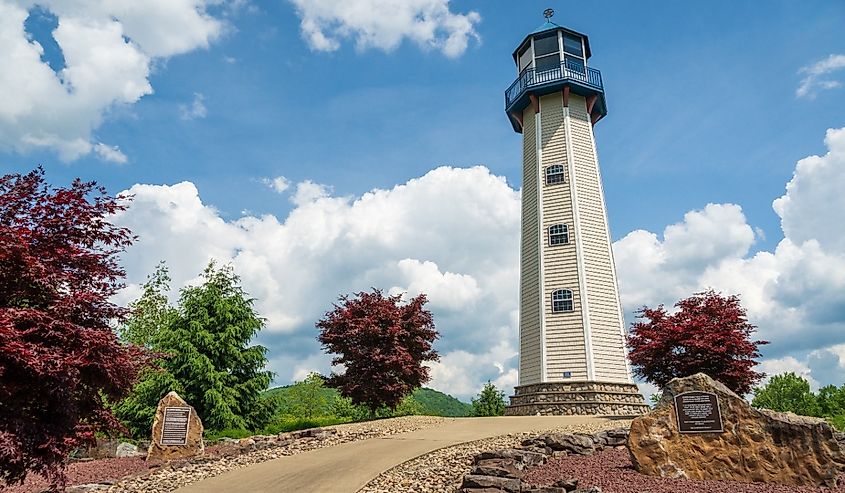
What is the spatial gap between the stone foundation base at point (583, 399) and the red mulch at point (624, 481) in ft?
38.3

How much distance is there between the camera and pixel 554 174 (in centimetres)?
2681

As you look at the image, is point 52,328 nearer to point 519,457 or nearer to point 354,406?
point 519,457

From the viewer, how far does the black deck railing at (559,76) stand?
2827cm

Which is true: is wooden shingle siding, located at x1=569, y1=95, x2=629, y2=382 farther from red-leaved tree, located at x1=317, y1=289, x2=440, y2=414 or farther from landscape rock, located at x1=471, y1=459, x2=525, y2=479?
landscape rock, located at x1=471, y1=459, x2=525, y2=479

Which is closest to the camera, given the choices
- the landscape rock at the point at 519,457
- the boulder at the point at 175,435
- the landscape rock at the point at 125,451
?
the landscape rock at the point at 519,457

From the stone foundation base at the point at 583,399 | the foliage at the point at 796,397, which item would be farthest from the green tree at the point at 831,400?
the stone foundation base at the point at 583,399

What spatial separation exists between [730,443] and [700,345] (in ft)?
31.4

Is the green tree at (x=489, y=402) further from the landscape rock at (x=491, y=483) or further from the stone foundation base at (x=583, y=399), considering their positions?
the landscape rock at (x=491, y=483)

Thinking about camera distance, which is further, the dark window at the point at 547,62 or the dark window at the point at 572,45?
the dark window at the point at 572,45

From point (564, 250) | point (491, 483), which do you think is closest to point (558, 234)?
point (564, 250)

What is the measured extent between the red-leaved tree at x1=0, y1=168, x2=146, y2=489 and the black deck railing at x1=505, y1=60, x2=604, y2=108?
23917mm

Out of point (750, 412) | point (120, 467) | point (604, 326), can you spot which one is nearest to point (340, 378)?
point (120, 467)

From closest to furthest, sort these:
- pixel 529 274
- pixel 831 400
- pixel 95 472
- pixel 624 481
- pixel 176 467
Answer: pixel 624 481, pixel 176 467, pixel 95 472, pixel 529 274, pixel 831 400

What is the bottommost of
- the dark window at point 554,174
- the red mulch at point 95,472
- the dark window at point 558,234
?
the red mulch at point 95,472
